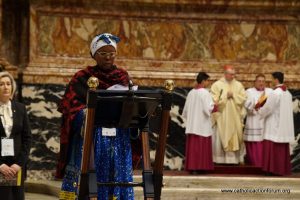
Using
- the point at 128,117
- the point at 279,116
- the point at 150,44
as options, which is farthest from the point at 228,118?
the point at 128,117

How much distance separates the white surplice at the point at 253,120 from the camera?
12766 millimetres

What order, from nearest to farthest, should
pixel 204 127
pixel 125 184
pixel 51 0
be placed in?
pixel 125 184 < pixel 204 127 < pixel 51 0

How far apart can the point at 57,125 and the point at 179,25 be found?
2825 millimetres

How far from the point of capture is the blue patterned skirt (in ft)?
20.0

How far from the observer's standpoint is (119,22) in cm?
1350

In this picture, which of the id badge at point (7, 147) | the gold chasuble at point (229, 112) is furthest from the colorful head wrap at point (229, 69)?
the id badge at point (7, 147)

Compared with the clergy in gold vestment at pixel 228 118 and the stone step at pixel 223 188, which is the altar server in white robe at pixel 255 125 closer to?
the clergy in gold vestment at pixel 228 118

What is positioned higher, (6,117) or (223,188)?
(6,117)

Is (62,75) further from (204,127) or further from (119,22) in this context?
(204,127)

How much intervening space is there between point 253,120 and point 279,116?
0.58 meters

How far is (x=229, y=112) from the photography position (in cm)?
1279

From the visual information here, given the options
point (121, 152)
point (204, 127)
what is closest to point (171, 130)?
point (204, 127)

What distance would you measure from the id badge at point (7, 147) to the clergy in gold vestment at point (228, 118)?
19.4 ft

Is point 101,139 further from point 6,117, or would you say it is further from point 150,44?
point 150,44
